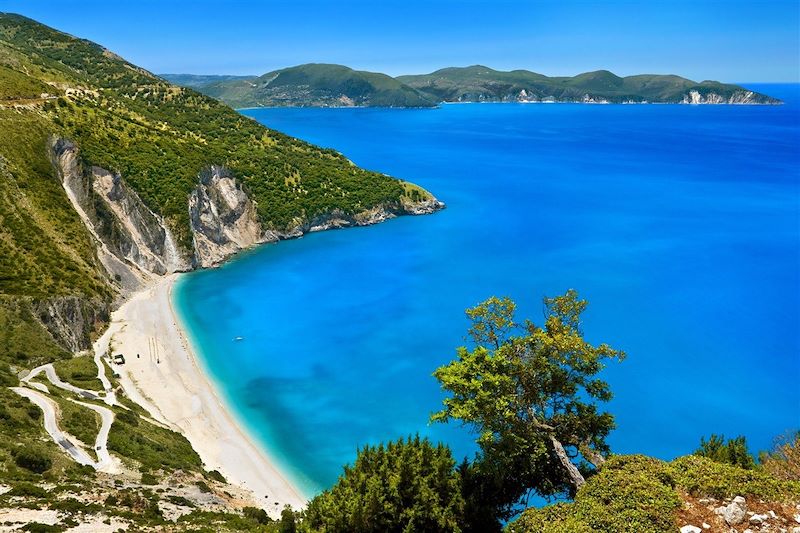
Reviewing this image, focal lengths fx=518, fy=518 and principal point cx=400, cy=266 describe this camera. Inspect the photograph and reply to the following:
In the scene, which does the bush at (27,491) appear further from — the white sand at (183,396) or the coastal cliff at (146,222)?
the coastal cliff at (146,222)

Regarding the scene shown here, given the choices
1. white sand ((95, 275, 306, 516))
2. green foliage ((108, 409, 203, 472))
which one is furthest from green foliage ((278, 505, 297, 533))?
green foliage ((108, 409, 203, 472))

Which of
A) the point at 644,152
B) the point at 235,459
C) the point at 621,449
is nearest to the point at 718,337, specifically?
the point at 621,449

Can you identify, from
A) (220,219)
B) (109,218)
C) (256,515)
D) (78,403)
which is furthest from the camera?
(220,219)

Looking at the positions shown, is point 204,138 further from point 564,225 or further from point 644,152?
point 644,152

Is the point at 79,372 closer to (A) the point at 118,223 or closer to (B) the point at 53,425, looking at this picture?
(B) the point at 53,425

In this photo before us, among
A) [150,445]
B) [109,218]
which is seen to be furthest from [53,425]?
[109,218]

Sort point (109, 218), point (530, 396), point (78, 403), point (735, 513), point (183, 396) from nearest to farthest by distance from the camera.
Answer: point (735, 513)
point (530, 396)
point (78, 403)
point (183, 396)
point (109, 218)

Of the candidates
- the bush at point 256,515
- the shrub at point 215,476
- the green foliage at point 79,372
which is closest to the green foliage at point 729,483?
the bush at point 256,515
